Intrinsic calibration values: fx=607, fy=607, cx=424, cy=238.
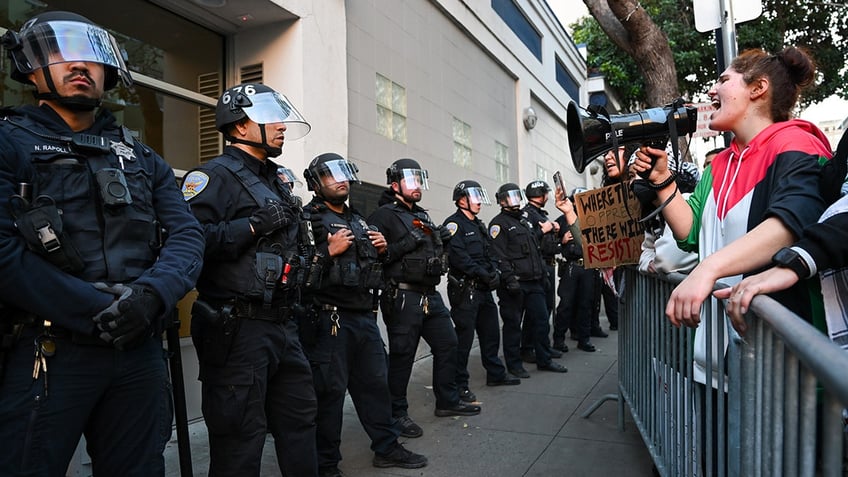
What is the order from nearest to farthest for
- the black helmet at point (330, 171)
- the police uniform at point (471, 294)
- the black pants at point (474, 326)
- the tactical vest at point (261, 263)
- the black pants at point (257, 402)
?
the black pants at point (257, 402) → the tactical vest at point (261, 263) → the black helmet at point (330, 171) → the black pants at point (474, 326) → the police uniform at point (471, 294)

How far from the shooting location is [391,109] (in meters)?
7.41

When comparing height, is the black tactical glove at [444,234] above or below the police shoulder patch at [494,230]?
below

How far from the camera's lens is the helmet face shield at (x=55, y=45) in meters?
2.24

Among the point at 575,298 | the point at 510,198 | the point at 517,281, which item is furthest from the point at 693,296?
the point at 575,298

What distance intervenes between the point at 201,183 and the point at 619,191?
8.92ft

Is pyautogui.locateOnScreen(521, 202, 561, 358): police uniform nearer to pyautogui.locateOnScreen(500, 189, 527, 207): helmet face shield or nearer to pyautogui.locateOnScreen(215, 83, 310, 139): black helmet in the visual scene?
pyautogui.locateOnScreen(500, 189, 527, 207): helmet face shield

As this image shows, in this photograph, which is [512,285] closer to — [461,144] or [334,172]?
[334,172]

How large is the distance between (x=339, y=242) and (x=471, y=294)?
2.47 meters

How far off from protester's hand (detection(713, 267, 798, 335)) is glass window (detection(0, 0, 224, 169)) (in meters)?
4.55

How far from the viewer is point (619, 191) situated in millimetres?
4180

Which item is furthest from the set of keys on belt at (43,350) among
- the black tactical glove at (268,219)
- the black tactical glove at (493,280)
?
the black tactical glove at (493,280)

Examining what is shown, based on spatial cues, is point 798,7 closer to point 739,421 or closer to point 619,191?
point 619,191

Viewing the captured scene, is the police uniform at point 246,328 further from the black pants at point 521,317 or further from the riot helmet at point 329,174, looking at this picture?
the black pants at point 521,317

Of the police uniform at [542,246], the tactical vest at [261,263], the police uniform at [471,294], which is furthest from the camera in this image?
the police uniform at [542,246]
